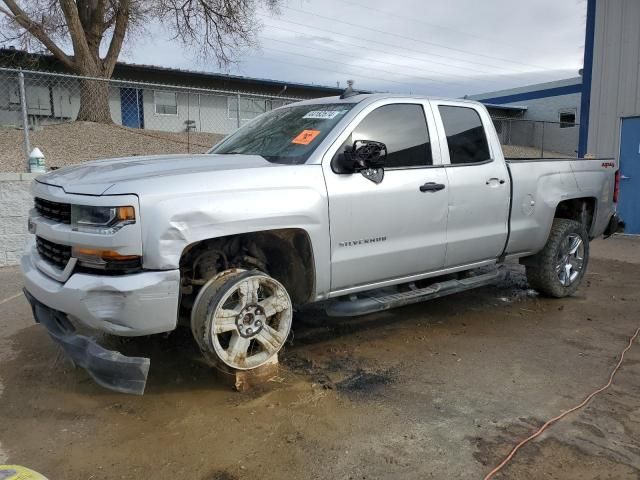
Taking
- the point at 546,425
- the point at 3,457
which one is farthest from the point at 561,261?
the point at 3,457

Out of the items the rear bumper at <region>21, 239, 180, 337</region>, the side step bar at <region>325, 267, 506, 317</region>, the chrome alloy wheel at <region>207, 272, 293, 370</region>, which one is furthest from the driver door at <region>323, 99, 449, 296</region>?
the rear bumper at <region>21, 239, 180, 337</region>

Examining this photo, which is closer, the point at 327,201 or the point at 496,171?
the point at 327,201

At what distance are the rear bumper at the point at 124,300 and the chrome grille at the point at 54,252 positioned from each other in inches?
7.4

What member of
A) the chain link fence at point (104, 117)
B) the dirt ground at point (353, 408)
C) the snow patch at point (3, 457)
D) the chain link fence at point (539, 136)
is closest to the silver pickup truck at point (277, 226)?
the dirt ground at point (353, 408)

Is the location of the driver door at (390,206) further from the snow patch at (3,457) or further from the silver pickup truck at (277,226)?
the snow patch at (3,457)

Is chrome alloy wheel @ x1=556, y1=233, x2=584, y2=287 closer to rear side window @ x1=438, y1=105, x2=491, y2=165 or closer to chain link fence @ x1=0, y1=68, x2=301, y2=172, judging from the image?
rear side window @ x1=438, y1=105, x2=491, y2=165

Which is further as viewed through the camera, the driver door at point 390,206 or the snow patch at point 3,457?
the driver door at point 390,206

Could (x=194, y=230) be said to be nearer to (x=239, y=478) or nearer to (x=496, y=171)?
(x=239, y=478)

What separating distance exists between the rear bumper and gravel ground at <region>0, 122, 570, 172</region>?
9640mm

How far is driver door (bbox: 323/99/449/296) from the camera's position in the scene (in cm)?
388

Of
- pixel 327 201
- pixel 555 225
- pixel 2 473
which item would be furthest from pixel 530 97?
pixel 2 473

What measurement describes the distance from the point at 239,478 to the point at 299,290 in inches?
58.7

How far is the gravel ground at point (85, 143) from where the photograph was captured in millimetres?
12777

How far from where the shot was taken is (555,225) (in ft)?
19.2
